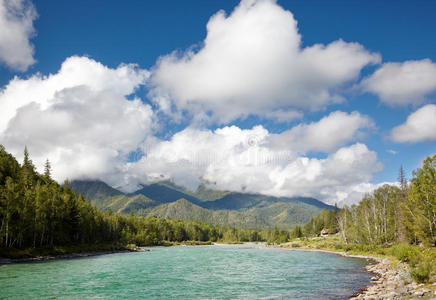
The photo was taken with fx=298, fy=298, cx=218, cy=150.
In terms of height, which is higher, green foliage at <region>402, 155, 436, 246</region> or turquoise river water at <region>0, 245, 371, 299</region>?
green foliage at <region>402, 155, 436, 246</region>

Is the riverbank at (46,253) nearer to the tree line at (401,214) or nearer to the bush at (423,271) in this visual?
the bush at (423,271)

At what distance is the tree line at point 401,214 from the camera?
191 ft

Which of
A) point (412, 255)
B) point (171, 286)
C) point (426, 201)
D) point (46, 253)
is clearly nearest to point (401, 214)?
point (426, 201)

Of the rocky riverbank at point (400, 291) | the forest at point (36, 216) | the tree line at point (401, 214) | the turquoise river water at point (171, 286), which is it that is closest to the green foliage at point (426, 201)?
the tree line at point (401, 214)

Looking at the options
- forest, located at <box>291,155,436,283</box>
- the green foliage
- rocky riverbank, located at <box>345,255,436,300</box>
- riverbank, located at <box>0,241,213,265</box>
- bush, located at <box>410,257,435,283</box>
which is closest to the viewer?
rocky riverbank, located at <box>345,255,436,300</box>

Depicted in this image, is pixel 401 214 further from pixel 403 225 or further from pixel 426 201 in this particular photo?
pixel 426 201

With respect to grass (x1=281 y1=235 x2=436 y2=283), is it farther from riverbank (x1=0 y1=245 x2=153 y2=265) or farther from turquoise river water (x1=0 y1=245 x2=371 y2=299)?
riverbank (x1=0 y1=245 x2=153 y2=265)

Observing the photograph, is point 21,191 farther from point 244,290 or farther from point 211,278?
point 244,290

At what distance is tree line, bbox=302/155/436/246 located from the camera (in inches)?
2296

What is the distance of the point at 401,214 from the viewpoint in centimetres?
7906

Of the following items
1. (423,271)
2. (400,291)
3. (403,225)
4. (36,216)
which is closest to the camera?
(400,291)

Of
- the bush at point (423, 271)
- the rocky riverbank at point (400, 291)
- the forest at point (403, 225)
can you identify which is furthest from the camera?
the forest at point (403, 225)

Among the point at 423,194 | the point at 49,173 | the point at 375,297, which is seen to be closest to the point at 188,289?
the point at 375,297

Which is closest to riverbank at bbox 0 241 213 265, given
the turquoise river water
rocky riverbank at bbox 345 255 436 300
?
the turquoise river water
